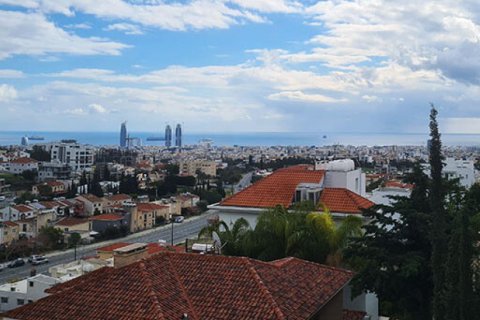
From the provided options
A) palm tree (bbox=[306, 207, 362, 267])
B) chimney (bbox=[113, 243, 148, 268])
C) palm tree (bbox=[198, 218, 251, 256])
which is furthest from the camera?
palm tree (bbox=[198, 218, 251, 256])

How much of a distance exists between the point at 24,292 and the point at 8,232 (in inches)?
935

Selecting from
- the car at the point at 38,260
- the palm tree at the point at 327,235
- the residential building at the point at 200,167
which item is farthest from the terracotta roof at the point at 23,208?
the residential building at the point at 200,167

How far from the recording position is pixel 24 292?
22625 millimetres

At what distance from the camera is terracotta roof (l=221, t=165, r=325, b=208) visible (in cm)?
1681

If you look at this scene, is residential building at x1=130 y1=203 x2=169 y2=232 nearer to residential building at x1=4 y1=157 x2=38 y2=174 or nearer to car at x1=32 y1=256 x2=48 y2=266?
car at x1=32 y1=256 x2=48 y2=266

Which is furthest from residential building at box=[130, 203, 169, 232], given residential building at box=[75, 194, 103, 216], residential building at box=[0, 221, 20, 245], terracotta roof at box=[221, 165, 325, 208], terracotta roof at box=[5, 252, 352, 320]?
terracotta roof at box=[5, 252, 352, 320]

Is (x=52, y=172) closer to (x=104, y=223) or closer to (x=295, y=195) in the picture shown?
(x=104, y=223)

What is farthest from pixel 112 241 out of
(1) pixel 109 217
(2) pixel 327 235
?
(2) pixel 327 235

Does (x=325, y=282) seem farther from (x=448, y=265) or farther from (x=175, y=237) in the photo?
(x=175, y=237)

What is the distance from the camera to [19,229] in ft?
151

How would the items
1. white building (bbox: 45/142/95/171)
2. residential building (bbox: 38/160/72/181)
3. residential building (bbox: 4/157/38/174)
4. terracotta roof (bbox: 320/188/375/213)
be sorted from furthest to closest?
1. white building (bbox: 45/142/95/171)
2. residential building (bbox: 4/157/38/174)
3. residential building (bbox: 38/160/72/181)
4. terracotta roof (bbox: 320/188/375/213)

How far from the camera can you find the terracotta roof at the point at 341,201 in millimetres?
15784

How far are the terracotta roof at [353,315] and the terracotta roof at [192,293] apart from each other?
189 centimetres

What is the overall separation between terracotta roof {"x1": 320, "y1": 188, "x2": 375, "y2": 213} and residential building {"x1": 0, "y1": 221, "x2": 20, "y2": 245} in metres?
33.6
